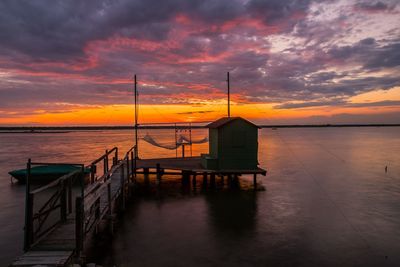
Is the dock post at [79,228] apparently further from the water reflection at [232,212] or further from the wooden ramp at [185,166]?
the wooden ramp at [185,166]

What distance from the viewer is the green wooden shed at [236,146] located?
22.5 metres

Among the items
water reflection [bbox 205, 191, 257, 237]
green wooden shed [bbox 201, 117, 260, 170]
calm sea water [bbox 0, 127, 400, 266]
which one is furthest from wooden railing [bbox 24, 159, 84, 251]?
green wooden shed [bbox 201, 117, 260, 170]

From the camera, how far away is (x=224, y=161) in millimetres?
22625

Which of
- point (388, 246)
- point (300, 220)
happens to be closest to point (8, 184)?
point (300, 220)

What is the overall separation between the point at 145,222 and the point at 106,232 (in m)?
2.29

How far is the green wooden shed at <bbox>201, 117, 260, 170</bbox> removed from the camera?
2248 cm

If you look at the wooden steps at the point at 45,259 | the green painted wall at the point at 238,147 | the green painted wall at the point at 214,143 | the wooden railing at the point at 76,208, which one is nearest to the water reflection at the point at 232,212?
the green painted wall at the point at 238,147

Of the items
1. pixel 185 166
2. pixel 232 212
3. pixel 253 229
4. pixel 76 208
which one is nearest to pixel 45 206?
pixel 76 208

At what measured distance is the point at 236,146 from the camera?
22.6m

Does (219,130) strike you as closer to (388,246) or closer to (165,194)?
(165,194)

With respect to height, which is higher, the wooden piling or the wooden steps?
the wooden piling

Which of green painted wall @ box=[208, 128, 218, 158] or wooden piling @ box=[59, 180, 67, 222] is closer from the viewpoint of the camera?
wooden piling @ box=[59, 180, 67, 222]

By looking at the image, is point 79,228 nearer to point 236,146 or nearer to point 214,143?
point 236,146

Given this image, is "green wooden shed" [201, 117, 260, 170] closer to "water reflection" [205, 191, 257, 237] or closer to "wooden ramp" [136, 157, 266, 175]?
"wooden ramp" [136, 157, 266, 175]
